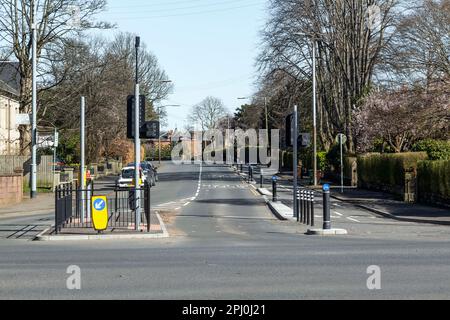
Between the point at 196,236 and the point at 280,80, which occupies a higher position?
the point at 280,80

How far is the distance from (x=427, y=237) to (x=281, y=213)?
33.7 ft

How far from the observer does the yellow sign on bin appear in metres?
20.1

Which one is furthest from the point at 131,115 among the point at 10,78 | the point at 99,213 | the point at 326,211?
the point at 10,78

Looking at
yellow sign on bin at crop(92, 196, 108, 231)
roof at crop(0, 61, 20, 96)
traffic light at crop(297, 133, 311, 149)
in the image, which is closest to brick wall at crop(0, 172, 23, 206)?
roof at crop(0, 61, 20, 96)

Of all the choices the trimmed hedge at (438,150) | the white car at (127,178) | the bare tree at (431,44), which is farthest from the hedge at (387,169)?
the white car at (127,178)

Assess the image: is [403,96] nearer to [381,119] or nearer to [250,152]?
[381,119]

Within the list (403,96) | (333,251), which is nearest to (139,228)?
(333,251)

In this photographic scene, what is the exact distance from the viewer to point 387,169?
143 feet

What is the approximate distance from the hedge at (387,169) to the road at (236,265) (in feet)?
53.8

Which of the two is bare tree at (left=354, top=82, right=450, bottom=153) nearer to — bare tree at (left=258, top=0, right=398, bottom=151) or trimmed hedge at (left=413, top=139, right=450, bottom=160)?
trimmed hedge at (left=413, top=139, right=450, bottom=160)

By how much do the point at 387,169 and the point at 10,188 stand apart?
2168cm

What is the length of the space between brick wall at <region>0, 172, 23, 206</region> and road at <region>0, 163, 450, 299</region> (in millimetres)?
14657

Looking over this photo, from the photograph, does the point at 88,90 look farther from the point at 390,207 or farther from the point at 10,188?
the point at 390,207

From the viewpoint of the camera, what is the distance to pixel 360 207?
117 feet
